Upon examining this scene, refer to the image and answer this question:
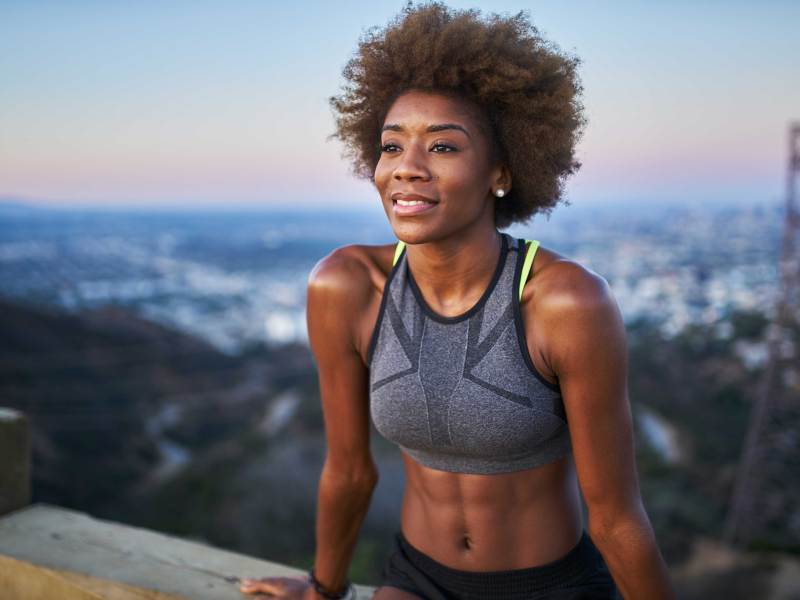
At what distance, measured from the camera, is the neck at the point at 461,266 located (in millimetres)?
1798

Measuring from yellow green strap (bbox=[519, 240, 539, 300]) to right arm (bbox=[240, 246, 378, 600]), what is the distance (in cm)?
38

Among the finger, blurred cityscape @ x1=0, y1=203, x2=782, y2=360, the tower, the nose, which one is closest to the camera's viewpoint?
the nose

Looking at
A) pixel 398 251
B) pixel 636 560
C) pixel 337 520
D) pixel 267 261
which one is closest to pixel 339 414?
pixel 337 520

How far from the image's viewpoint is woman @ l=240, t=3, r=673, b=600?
5.44ft

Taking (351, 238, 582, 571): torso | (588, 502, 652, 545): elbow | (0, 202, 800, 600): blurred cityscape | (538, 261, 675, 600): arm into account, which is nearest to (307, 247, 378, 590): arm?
(351, 238, 582, 571): torso

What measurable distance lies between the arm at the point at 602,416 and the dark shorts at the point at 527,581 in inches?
→ 4.8

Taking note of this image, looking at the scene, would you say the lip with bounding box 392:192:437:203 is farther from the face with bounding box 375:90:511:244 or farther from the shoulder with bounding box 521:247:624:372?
the shoulder with bounding box 521:247:624:372

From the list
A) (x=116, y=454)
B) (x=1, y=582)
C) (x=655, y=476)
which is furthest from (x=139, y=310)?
(x=1, y=582)

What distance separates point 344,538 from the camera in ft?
6.76

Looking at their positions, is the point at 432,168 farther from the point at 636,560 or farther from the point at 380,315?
the point at 636,560

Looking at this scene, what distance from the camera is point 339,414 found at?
200cm

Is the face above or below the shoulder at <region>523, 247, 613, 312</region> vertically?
above

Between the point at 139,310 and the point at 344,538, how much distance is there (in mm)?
23547

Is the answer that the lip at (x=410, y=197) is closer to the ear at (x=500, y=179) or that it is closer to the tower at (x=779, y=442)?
the ear at (x=500, y=179)
